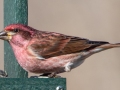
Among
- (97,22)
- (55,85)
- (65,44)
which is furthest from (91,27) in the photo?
(55,85)

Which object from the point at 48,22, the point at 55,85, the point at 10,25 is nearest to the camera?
the point at 55,85

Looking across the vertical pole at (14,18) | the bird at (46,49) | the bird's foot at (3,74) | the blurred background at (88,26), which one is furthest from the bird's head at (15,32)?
the blurred background at (88,26)

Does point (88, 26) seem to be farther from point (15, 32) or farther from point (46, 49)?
point (15, 32)

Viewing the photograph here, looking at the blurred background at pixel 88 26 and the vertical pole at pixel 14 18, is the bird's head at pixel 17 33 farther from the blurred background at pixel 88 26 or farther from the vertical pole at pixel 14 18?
the blurred background at pixel 88 26

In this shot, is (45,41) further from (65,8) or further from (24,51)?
(65,8)

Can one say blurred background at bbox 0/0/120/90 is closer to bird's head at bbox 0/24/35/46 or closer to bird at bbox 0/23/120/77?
bird at bbox 0/23/120/77

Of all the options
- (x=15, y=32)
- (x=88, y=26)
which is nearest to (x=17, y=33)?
(x=15, y=32)
